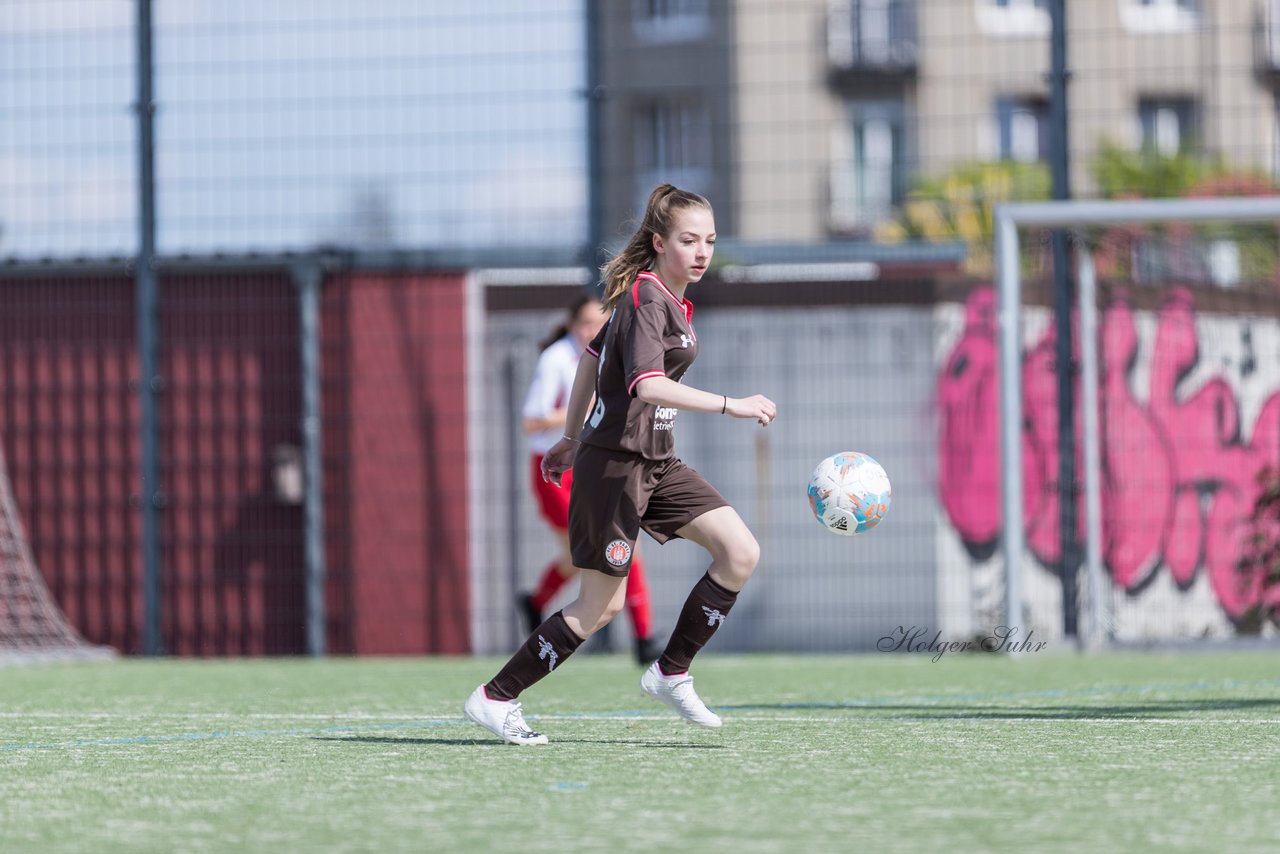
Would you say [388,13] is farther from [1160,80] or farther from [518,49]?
[1160,80]

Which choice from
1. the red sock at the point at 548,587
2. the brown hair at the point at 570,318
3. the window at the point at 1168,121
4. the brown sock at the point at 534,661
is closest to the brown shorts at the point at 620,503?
the brown sock at the point at 534,661

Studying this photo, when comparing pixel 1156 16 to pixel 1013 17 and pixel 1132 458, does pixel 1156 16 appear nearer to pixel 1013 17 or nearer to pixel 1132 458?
pixel 1013 17

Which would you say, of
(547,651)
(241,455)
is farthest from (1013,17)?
(547,651)

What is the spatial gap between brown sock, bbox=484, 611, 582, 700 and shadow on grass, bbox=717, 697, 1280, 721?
1.38m

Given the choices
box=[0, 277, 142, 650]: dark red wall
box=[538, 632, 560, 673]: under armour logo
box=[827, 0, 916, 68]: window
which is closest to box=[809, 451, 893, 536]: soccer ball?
box=[538, 632, 560, 673]: under armour logo

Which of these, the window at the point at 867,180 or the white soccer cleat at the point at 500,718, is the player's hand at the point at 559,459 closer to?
the white soccer cleat at the point at 500,718

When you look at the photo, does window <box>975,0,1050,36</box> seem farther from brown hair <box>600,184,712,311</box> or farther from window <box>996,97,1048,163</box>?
brown hair <box>600,184,712,311</box>

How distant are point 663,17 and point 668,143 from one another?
60.1 inches

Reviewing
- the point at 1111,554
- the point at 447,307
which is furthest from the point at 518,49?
the point at 1111,554

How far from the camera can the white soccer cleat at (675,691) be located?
19.7ft

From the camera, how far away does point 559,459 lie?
6305mm

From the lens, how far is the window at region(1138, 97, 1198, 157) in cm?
1208

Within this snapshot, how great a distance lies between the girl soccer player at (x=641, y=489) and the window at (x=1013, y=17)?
6.10 metres

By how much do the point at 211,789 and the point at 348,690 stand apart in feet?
12.6
